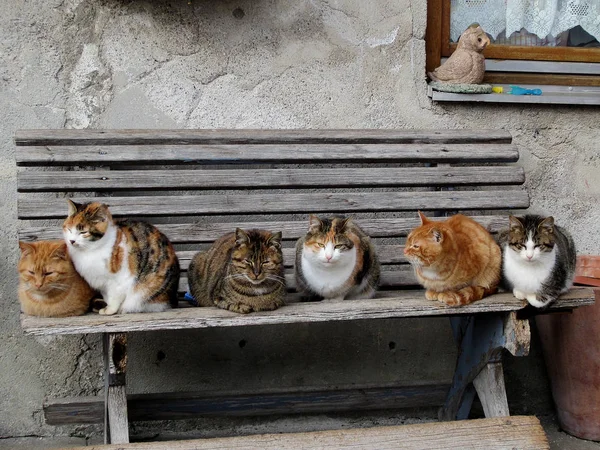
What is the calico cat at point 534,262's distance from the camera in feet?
9.30

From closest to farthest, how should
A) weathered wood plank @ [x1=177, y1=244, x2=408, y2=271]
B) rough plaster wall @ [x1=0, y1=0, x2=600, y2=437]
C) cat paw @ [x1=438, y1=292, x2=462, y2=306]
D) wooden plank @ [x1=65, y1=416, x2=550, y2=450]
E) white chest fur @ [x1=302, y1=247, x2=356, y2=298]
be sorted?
wooden plank @ [x1=65, y1=416, x2=550, y2=450] < cat paw @ [x1=438, y1=292, x2=462, y2=306] < white chest fur @ [x1=302, y1=247, x2=356, y2=298] < weathered wood plank @ [x1=177, y1=244, x2=408, y2=271] < rough plaster wall @ [x1=0, y1=0, x2=600, y2=437]

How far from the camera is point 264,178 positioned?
3414 mm

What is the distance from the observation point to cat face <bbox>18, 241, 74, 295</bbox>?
2631 mm

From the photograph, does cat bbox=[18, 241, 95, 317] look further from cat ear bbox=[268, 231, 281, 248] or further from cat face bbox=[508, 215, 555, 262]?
cat face bbox=[508, 215, 555, 262]

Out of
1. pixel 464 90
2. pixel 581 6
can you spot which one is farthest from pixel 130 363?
pixel 581 6

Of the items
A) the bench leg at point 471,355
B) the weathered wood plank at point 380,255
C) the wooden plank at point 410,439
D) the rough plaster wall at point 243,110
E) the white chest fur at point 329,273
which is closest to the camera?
the wooden plank at point 410,439

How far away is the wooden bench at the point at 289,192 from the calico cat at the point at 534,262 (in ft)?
0.30

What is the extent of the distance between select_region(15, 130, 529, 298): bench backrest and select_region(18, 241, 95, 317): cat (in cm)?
53

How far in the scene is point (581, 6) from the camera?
4184mm

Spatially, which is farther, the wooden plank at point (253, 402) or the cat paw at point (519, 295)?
the wooden plank at point (253, 402)

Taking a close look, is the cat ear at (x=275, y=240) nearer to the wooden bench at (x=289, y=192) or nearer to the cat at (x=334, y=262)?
the cat at (x=334, y=262)

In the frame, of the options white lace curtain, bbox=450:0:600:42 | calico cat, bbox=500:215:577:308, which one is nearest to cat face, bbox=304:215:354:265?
calico cat, bbox=500:215:577:308

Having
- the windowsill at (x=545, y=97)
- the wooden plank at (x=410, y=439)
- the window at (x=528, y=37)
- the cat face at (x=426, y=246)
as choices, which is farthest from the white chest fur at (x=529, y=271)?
the window at (x=528, y=37)

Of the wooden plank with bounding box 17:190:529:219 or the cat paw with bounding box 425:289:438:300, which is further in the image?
the wooden plank with bounding box 17:190:529:219
